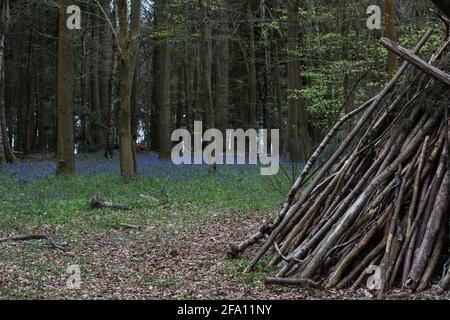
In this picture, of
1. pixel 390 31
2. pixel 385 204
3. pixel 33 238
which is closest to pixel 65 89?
pixel 33 238

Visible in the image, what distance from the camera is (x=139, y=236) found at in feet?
33.8

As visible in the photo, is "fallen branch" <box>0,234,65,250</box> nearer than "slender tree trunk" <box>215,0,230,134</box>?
Yes

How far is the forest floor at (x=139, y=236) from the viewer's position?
6.73 m

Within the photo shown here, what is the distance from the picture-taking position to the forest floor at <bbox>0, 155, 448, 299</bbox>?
673 centimetres

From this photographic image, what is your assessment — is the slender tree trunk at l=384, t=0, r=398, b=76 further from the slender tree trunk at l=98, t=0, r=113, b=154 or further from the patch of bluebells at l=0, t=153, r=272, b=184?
the slender tree trunk at l=98, t=0, r=113, b=154

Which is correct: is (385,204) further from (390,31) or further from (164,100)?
(164,100)

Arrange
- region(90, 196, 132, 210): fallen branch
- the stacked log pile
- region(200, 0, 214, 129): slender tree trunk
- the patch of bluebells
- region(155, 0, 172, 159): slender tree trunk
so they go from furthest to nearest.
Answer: region(155, 0, 172, 159): slender tree trunk
region(200, 0, 214, 129): slender tree trunk
the patch of bluebells
region(90, 196, 132, 210): fallen branch
the stacked log pile

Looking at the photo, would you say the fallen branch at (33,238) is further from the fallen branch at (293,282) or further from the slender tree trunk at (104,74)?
the slender tree trunk at (104,74)

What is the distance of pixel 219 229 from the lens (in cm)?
1099

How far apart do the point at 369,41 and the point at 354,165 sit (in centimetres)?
1398

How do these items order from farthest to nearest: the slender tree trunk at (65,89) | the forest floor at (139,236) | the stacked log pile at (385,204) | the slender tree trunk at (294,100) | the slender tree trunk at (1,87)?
the slender tree trunk at (294,100)
the slender tree trunk at (1,87)
the slender tree trunk at (65,89)
the forest floor at (139,236)
the stacked log pile at (385,204)

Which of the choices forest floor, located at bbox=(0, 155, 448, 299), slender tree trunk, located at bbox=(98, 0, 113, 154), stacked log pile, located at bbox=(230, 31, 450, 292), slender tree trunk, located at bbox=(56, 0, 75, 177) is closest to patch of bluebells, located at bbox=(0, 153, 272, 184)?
forest floor, located at bbox=(0, 155, 448, 299)

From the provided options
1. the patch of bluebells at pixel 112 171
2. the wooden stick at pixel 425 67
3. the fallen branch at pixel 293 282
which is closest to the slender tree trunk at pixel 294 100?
the patch of bluebells at pixel 112 171
